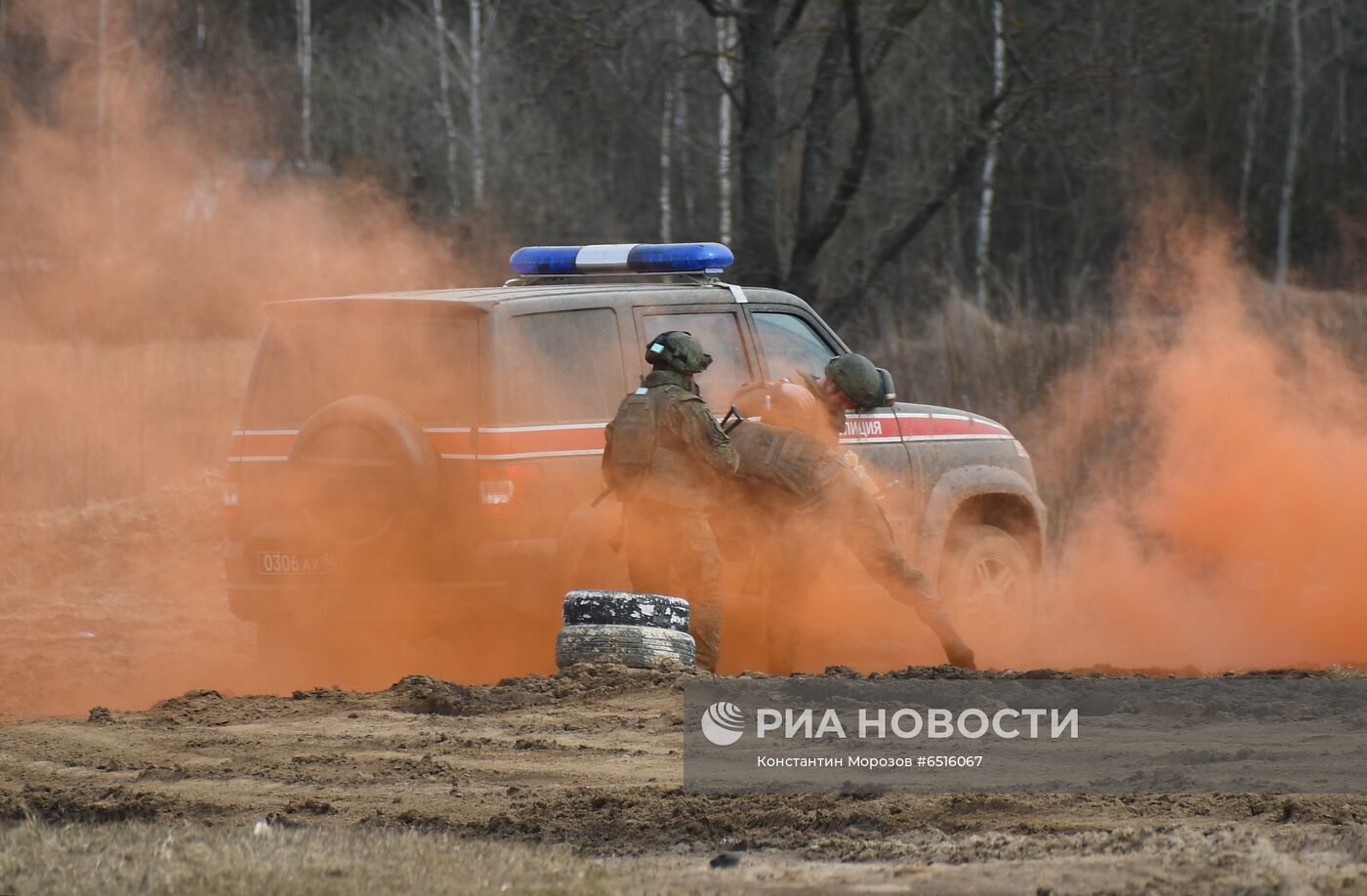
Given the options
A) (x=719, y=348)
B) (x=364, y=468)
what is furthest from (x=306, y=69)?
(x=364, y=468)

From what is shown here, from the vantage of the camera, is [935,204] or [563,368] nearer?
[563,368]

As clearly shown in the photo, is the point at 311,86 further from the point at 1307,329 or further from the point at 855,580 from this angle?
the point at 855,580

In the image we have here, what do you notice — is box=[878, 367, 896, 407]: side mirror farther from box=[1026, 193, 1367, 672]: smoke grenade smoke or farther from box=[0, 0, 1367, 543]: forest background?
box=[0, 0, 1367, 543]: forest background

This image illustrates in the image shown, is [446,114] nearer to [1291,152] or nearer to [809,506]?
[1291,152]

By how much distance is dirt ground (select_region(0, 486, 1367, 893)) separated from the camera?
5.02 metres

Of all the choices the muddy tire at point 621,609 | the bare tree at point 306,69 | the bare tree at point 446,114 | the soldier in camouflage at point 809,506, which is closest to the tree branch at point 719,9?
the soldier in camouflage at point 809,506

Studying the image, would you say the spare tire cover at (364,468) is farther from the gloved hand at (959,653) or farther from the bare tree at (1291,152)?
the bare tree at (1291,152)

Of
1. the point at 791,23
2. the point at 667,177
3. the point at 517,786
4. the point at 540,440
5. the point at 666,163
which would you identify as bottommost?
the point at 517,786

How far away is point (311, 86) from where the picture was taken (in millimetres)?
33062

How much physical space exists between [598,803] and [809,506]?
2909 mm

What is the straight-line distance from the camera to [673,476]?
8477 mm

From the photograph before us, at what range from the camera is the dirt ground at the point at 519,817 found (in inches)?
198

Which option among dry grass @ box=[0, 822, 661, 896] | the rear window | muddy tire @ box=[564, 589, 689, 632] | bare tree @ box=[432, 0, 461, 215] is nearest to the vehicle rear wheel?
muddy tire @ box=[564, 589, 689, 632]

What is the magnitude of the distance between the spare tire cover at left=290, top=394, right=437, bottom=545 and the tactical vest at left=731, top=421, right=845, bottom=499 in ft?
5.15
